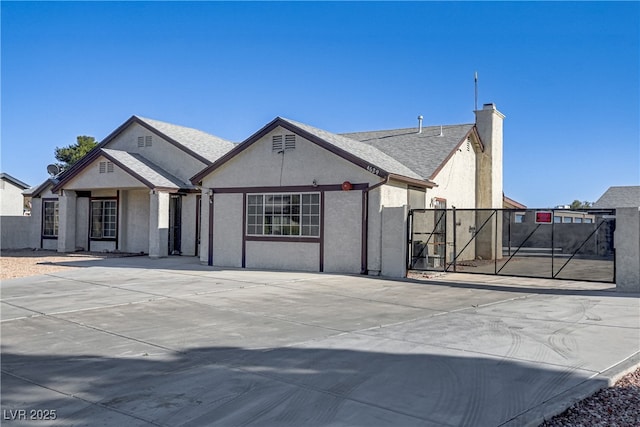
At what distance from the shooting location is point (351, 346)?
7.81 metres

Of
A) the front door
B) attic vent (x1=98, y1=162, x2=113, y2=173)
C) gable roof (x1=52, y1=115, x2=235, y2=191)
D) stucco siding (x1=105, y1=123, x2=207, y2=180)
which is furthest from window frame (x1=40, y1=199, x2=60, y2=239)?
the front door

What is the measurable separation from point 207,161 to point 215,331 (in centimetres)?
1638

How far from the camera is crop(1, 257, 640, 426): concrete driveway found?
5.25m

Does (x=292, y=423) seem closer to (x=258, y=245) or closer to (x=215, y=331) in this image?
(x=215, y=331)

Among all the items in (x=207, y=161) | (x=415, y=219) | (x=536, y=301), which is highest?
(x=207, y=161)

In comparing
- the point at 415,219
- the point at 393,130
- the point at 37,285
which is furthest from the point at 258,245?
the point at 393,130

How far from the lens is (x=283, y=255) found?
18875 millimetres

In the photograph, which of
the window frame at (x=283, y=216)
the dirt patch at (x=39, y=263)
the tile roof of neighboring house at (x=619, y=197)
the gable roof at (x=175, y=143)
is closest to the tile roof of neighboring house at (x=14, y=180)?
the gable roof at (x=175, y=143)

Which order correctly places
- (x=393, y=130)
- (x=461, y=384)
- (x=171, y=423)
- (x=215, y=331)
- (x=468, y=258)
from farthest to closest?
(x=393, y=130), (x=468, y=258), (x=215, y=331), (x=461, y=384), (x=171, y=423)

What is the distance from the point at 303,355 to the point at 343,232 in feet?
34.4

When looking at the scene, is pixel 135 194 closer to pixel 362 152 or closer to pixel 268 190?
pixel 268 190

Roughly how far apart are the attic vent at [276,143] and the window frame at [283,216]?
61.9 inches

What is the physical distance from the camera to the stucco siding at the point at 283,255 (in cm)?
1828

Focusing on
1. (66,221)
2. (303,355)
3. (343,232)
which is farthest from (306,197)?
(66,221)
